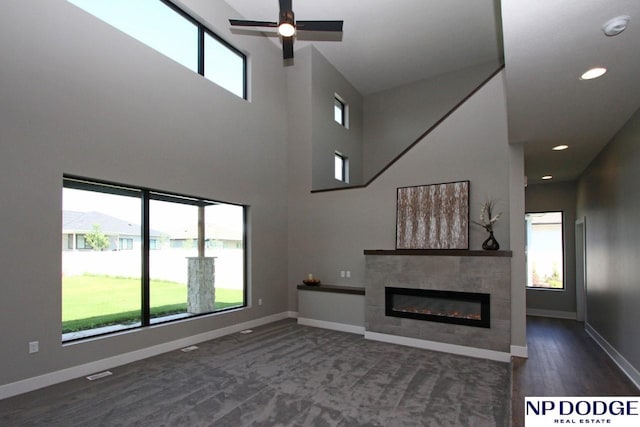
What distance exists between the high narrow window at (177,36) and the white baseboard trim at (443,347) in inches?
187

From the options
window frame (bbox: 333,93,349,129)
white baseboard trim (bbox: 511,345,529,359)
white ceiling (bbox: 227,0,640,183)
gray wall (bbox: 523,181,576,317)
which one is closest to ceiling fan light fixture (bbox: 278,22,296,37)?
white ceiling (bbox: 227,0,640,183)

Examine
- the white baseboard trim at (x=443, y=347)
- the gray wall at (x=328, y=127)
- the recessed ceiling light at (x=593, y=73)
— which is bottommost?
the white baseboard trim at (x=443, y=347)

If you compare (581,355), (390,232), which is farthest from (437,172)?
(581,355)

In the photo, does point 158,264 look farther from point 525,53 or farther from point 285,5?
point 525,53

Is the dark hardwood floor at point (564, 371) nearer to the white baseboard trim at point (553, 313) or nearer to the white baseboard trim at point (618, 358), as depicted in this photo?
the white baseboard trim at point (618, 358)

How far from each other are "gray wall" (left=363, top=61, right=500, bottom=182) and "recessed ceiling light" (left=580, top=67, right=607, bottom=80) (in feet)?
18.7

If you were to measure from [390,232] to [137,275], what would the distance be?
3.85 meters

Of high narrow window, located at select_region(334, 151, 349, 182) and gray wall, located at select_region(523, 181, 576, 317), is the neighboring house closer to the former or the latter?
high narrow window, located at select_region(334, 151, 349, 182)

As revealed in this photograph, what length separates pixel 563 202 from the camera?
695cm

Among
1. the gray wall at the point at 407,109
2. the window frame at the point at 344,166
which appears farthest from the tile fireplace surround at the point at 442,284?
the gray wall at the point at 407,109

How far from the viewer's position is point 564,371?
374 cm

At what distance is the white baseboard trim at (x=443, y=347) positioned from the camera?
436 cm

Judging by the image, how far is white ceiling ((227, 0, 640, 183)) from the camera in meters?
2.02

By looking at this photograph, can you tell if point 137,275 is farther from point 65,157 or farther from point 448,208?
point 448,208
